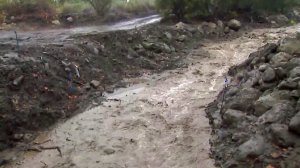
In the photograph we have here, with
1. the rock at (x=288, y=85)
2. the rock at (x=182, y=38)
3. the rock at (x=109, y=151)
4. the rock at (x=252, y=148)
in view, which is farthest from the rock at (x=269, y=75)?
the rock at (x=182, y=38)

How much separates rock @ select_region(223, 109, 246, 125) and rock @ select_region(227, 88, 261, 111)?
0.18 metres

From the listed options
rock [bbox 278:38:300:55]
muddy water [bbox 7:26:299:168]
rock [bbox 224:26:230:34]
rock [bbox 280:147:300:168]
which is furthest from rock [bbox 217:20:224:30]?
rock [bbox 280:147:300:168]

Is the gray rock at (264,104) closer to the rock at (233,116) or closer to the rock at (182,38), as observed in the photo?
the rock at (233,116)

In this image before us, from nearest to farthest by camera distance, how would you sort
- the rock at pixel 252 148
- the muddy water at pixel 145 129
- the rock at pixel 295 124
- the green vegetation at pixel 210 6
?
the rock at pixel 295 124, the rock at pixel 252 148, the muddy water at pixel 145 129, the green vegetation at pixel 210 6

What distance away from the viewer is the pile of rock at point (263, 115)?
6633 mm

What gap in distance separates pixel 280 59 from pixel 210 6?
33.2ft

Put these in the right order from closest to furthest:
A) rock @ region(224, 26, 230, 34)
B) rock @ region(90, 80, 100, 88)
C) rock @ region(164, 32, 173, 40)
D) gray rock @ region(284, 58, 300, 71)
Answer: gray rock @ region(284, 58, 300, 71)
rock @ region(90, 80, 100, 88)
rock @ region(164, 32, 173, 40)
rock @ region(224, 26, 230, 34)

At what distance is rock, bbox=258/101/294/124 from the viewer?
7145mm

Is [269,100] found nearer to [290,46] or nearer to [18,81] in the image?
[290,46]

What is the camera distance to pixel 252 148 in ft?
22.4

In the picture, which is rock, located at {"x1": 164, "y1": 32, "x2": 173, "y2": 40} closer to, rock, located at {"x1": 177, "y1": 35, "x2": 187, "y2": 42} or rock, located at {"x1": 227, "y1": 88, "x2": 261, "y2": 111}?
rock, located at {"x1": 177, "y1": 35, "x2": 187, "y2": 42}

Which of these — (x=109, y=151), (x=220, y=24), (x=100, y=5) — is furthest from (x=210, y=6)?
(x=109, y=151)

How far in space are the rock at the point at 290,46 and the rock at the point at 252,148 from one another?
121 inches

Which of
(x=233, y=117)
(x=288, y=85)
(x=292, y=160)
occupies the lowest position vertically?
(x=233, y=117)
